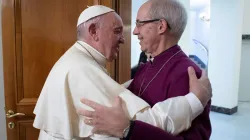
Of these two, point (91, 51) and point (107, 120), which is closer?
point (107, 120)

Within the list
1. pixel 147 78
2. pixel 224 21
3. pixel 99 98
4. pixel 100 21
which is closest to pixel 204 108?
pixel 147 78

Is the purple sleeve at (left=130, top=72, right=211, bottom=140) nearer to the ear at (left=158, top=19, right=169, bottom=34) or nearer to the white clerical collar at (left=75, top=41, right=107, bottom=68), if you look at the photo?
the ear at (left=158, top=19, right=169, bottom=34)

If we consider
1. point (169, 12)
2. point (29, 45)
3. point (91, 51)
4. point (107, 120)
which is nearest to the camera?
point (107, 120)

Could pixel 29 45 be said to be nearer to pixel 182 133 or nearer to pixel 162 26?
pixel 162 26

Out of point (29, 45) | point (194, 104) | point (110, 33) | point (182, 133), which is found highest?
point (110, 33)

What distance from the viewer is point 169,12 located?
45.3 inches

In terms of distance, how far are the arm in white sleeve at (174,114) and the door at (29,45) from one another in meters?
1.09

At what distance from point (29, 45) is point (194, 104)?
1315mm

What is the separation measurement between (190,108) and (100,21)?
0.58 m

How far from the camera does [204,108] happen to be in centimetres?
109

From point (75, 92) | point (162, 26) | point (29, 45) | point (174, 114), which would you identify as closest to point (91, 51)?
point (75, 92)

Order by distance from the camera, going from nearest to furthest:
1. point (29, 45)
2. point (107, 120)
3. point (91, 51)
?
point (107, 120), point (91, 51), point (29, 45)

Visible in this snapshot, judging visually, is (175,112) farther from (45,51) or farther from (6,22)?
(6,22)

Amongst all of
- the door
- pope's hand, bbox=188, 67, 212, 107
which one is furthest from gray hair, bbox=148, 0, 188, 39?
the door
